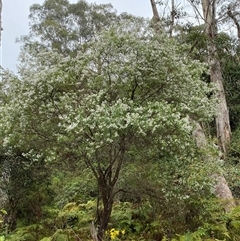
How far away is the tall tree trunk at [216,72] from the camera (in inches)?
472

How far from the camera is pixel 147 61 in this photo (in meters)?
5.00

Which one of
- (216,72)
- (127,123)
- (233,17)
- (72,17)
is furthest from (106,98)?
(72,17)

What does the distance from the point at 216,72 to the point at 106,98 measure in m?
8.42

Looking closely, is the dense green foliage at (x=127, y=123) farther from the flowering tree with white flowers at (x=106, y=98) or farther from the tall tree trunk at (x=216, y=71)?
the tall tree trunk at (x=216, y=71)

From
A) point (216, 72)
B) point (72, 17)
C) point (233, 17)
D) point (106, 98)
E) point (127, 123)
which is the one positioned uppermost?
point (72, 17)

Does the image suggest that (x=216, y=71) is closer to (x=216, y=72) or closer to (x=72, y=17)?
(x=216, y=72)

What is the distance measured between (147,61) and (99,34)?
2.93 feet

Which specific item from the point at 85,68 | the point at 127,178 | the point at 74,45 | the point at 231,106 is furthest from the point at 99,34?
the point at 74,45

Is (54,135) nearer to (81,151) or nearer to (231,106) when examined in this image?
(81,151)

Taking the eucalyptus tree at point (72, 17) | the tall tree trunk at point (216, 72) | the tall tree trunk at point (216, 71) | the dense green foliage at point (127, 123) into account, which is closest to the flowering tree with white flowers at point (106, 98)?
the dense green foliage at point (127, 123)

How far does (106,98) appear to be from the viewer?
Result: 16.6 feet

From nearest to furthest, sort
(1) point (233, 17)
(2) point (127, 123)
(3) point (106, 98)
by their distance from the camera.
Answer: (2) point (127, 123) → (3) point (106, 98) → (1) point (233, 17)

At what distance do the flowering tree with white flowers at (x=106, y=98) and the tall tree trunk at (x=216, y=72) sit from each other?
22.0 feet

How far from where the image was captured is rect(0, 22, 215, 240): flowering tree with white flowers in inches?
185
